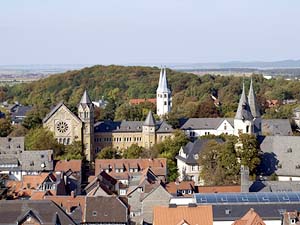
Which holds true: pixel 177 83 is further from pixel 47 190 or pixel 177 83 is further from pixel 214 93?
pixel 47 190

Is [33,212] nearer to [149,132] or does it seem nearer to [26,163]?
[26,163]

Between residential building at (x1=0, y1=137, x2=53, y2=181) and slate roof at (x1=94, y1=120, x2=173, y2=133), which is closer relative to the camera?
residential building at (x1=0, y1=137, x2=53, y2=181)

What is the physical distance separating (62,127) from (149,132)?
1021 centimetres

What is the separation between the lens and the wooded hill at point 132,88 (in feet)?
466

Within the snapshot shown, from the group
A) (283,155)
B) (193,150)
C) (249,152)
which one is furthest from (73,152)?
(283,155)

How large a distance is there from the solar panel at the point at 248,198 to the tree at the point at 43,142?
36.9 metres

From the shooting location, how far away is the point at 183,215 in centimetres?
4488

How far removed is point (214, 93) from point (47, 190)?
3633 inches

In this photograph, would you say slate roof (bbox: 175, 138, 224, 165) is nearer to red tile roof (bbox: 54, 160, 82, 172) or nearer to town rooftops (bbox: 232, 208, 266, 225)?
red tile roof (bbox: 54, 160, 82, 172)

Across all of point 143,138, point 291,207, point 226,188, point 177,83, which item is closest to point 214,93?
point 177,83

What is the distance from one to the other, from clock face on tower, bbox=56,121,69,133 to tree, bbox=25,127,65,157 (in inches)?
89.0

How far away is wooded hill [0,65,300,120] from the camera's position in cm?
14212

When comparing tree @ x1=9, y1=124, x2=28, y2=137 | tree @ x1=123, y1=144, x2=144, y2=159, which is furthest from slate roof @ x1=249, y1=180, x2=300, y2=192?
tree @ x1=9, y1=124, x2=28, y2=137

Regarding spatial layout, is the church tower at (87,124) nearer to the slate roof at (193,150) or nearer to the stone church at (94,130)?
the stone church at (94,130)
